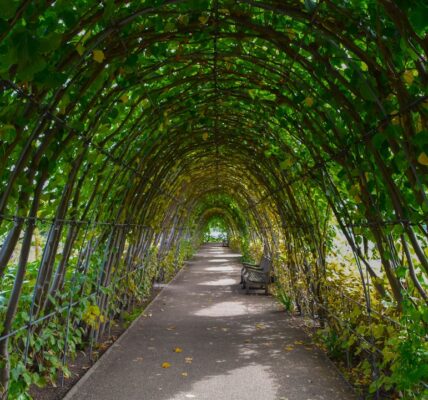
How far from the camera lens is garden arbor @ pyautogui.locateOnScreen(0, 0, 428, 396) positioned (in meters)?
2.26

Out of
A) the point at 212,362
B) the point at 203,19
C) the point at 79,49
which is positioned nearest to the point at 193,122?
the point at 203,19

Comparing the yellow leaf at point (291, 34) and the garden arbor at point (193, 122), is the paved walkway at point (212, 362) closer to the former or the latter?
the garden arbor at point (193, 122)

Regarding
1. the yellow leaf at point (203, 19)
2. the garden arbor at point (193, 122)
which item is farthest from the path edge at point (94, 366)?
the yellow leaf at point (203, 19)

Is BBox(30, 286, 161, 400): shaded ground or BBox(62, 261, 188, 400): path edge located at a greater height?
BBox(62, 261, 188, 400): path edge

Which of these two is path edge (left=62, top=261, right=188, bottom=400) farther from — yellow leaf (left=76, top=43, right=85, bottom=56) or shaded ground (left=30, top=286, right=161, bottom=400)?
yellow leaf (left=76, top=43, right=85, bottom=56)

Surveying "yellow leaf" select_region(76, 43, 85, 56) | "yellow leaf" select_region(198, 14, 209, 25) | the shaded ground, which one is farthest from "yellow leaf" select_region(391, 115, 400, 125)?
the shaded ground

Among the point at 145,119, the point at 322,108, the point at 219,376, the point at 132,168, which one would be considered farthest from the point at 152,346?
the point at 322,108

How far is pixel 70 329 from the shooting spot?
4.06 m

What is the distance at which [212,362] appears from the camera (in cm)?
452

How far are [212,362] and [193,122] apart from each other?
2953 millimetres

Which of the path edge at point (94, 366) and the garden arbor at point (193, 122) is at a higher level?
the garden arbor at point (193, 122)

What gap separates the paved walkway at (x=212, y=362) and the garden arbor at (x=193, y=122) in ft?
1.51

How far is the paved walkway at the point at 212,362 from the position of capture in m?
3.67

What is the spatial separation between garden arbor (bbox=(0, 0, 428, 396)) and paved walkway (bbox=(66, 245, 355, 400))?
1.51 ft
